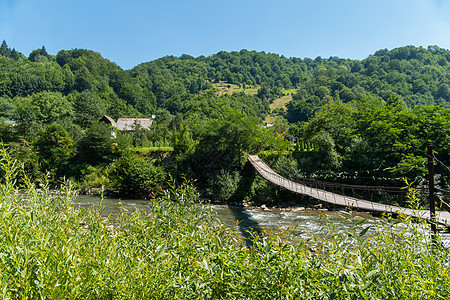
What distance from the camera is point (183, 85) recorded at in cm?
9450

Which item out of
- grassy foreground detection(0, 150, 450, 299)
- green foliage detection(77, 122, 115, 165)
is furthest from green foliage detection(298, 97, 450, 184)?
green foliage detection(77, 122, 115, 165)

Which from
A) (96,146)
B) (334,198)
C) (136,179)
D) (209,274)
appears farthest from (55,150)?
(209,274)

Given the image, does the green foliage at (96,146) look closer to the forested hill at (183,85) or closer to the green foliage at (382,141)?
the forested hill at (183,85)

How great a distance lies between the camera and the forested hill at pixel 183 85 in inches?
2210

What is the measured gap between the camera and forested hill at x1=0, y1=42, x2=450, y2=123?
5612cm

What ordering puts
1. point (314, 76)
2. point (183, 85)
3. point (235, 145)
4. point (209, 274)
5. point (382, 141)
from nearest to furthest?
point (209, 274), point (382, 141), point (235, 145), point (183, 85), point (314, 76)

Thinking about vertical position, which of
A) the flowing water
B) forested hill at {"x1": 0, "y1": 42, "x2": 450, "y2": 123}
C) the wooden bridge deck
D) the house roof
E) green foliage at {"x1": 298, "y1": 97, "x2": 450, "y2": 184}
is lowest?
the flowing water

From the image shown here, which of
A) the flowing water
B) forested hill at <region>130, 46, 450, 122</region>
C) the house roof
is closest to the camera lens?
the flowing water

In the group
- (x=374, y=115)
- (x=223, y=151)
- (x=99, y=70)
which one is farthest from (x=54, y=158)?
(x=99, y=70)

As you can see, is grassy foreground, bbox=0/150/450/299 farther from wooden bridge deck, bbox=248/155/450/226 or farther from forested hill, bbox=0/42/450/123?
forested hill, bbox=0/42/450/123

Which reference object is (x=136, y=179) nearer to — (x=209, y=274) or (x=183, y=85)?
(x=209, y=274)

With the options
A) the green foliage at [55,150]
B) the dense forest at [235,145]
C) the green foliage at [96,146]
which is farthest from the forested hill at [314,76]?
the green foliage at [55,150]

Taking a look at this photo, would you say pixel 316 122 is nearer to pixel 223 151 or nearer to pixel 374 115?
pixel 374 115

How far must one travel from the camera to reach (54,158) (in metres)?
27.0
